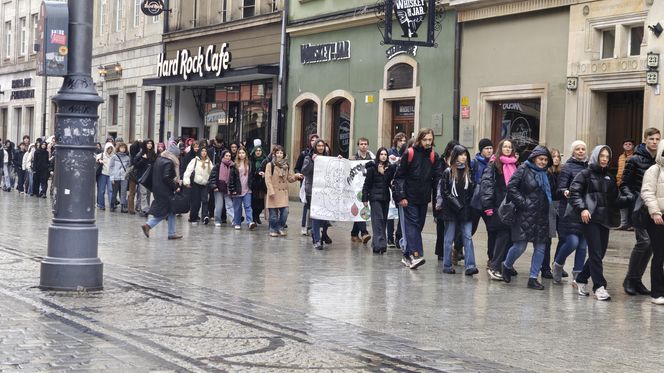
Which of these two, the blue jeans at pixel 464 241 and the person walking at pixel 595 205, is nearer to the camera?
the person walking at pixel 595 205

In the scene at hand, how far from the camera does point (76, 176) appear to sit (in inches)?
452

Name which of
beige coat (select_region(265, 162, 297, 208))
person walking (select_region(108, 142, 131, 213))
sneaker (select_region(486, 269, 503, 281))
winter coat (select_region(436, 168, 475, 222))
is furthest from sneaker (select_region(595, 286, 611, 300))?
person walking (select_region(108, 142, 131, 213))

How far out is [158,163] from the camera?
19047 millimetres

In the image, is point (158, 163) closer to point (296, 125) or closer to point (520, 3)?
point (520, 3)

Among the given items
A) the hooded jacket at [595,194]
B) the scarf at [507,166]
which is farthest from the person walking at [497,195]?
the hooded jacket at [595,194]

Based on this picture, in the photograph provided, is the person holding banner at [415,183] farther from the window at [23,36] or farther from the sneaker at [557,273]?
the window at [23,36]

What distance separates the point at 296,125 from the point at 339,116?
6.12 feet

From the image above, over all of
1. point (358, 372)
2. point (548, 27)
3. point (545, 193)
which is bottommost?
point (358, 372)

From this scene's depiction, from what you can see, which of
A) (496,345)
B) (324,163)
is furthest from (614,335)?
(324,163)

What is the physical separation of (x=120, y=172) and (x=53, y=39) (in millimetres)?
15752

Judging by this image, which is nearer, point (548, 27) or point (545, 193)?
point (545, 193)

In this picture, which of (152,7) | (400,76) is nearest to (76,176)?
(400,76)

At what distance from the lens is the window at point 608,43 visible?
22.6 metres

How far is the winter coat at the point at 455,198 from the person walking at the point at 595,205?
1.81 metres
